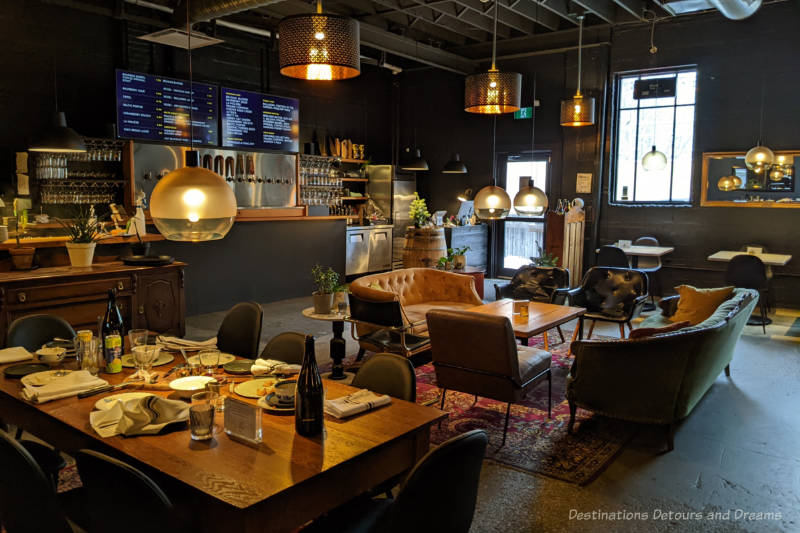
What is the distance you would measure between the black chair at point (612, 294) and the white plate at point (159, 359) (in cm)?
445

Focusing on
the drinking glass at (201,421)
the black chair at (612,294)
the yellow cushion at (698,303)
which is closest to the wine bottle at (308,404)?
the drinking glass at (201,421)

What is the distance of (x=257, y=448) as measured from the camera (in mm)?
2148

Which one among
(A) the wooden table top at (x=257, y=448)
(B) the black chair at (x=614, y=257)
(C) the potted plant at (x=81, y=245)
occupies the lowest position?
(A) the wooden table top at (x=257, y=448)

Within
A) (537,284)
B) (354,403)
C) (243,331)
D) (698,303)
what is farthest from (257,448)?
(537,284)

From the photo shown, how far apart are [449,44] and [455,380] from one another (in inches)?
337

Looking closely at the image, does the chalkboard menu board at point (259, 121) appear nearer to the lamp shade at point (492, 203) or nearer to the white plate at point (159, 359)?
the lamp shade at point (492, 203)

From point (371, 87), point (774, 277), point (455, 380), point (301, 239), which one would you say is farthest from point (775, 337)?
point (371, 87)

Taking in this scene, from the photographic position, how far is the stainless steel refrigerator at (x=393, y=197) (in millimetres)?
11506

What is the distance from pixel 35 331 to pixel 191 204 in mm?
1907

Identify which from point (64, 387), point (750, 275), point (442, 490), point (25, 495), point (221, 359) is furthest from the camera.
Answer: point (750, 275)

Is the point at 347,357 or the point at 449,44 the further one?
the point at 449,44

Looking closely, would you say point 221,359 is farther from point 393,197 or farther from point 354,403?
point 393,197

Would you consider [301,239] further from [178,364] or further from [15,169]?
[178,364]

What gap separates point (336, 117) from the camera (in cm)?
1135
